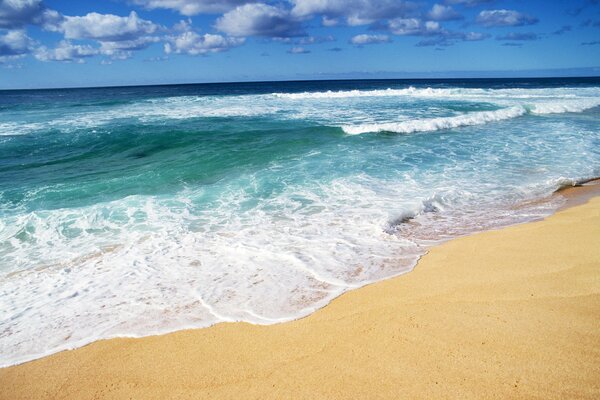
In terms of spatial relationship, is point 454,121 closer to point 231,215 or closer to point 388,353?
point 231,215

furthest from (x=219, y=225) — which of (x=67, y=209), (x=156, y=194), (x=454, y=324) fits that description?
(x=454, y=324)

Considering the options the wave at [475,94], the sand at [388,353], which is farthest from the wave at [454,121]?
the sand at [388,353]

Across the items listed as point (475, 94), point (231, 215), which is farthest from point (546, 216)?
point (475, 94)

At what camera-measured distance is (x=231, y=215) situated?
7422 mm

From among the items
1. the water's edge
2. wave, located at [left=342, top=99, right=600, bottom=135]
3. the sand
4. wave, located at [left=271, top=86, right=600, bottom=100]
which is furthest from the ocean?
wave, located at [left=271, top=86, right=600, bottom=100]

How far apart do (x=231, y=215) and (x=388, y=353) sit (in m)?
4.77

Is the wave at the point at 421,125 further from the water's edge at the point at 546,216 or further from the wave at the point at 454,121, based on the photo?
the water's edge at the point at 546,216

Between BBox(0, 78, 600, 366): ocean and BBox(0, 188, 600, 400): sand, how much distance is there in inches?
13.0

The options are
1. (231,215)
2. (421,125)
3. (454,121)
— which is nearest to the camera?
(231,215)

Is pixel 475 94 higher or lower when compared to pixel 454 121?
higher

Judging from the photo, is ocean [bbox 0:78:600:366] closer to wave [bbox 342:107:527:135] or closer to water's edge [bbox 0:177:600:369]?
water's edge [bbox 0:177:600:369]

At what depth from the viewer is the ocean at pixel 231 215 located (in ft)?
14.3

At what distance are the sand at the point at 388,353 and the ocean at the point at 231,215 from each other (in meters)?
0.33

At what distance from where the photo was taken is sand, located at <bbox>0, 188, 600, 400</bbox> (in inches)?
113
